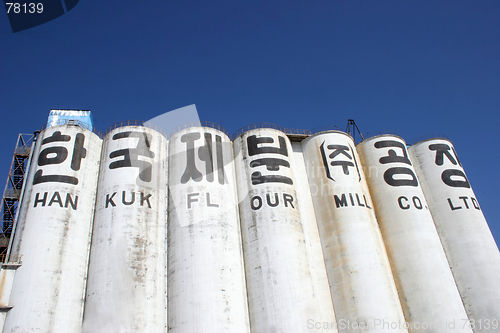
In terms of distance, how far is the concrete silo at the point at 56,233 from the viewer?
2422 centimetres

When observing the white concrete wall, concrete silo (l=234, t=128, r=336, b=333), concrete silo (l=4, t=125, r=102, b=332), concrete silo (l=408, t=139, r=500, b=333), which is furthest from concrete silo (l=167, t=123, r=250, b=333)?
concrete silo (l=408, t=139, r=500, b=333)

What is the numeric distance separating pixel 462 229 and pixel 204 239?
21.2 m

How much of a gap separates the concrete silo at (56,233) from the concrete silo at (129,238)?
2.63 ft

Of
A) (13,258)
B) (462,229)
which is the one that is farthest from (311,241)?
(13,258)

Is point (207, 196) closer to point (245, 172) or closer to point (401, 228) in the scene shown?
point (245, 172)

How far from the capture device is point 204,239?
27891 mm

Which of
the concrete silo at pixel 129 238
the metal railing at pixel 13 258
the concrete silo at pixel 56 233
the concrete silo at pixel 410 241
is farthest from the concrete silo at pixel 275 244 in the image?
the metal railing at pixel 13 258

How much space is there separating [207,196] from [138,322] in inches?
384

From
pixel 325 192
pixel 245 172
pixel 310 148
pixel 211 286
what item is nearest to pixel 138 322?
pixel 211 286

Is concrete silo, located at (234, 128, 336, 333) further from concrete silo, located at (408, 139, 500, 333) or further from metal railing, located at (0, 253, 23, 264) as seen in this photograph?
metal railing, located at (0, 253, 23, 264)

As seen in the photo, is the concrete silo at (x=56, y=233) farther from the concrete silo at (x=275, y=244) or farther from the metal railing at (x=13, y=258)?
the concrete silo at (x=275, y=244)

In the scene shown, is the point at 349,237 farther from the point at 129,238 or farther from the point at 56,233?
the point at 56,233

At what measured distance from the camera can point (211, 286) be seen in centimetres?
2603

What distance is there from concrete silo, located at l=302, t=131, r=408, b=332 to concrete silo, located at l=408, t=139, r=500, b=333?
19.8ft
